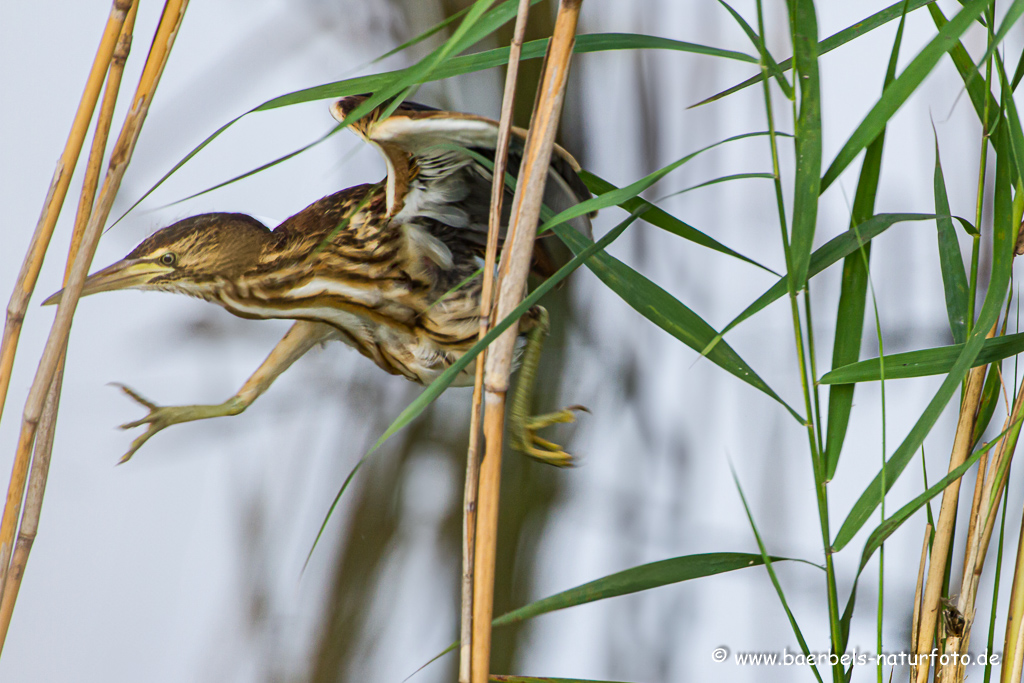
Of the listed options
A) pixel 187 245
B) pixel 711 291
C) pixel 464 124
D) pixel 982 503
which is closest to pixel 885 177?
→ pixel 711 291

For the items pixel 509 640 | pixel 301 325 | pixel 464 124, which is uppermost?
pixel 464 124

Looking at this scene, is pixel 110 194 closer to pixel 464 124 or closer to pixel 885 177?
pixel 464 124

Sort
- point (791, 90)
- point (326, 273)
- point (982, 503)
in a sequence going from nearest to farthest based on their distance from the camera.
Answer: point (791, 90)
point (982, 503)
point (326, 273)

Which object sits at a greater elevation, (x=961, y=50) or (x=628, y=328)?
(x=961, y=50)

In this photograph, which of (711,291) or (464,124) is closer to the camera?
(464,124)

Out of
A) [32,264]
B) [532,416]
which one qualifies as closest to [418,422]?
[532,416]

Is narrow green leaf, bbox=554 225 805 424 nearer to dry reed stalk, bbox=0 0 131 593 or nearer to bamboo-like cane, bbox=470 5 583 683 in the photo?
bamboo-like cane, bbox=470 5 583 683

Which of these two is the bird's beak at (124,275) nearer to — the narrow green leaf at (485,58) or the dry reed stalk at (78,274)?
the dry reed stalk at (78,274)
